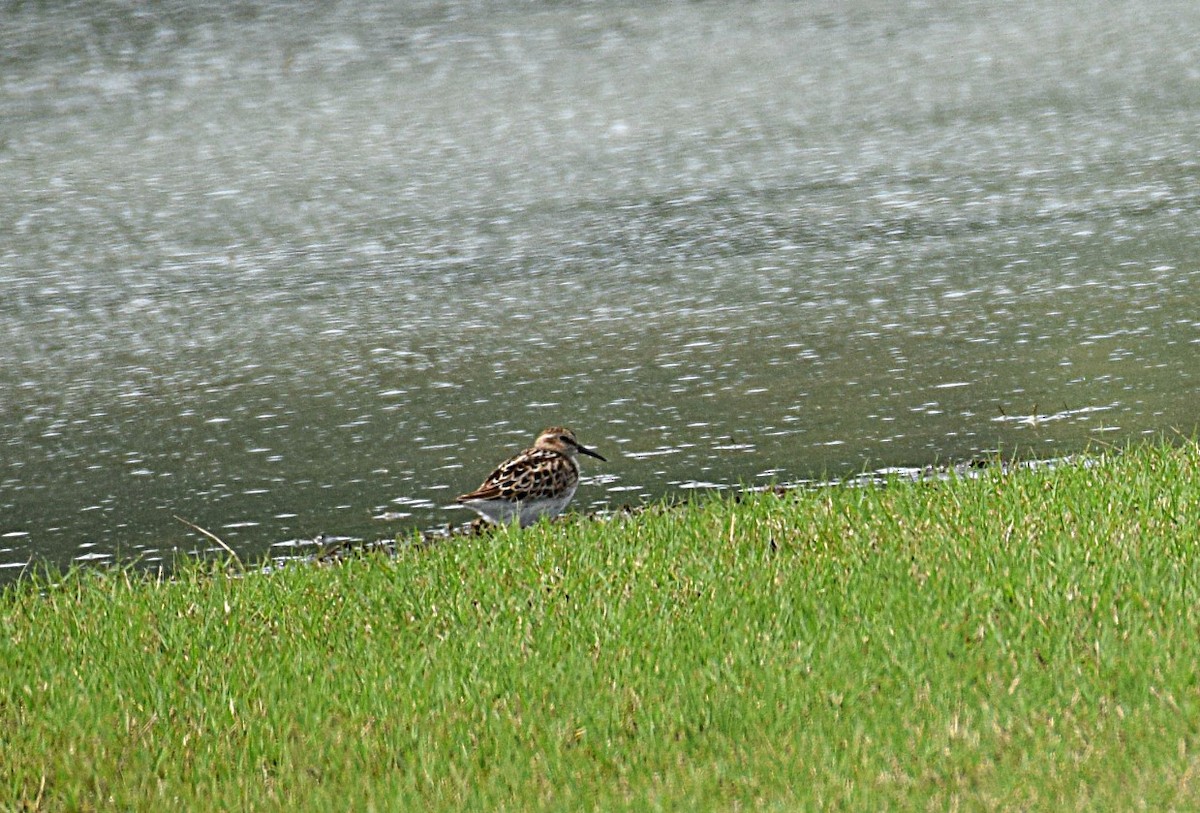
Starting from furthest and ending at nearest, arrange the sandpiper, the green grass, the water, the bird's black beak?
the water
the bird's black beak
the sandpiper
the green grass

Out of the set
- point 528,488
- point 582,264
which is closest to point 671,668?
point 528,488

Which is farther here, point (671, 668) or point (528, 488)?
point (528, 488)

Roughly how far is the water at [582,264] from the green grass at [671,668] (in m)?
1.39

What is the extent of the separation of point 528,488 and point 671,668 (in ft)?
7.37

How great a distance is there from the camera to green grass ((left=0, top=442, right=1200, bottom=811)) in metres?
4.91

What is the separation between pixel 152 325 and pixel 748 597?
7.02m

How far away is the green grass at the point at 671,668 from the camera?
4914mm

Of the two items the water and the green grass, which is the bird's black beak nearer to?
the water

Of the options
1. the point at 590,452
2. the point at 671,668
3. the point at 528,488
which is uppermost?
the point at 671,668

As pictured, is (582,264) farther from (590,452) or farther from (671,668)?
(671,668)

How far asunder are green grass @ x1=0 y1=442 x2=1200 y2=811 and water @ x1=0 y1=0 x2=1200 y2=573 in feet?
4.56

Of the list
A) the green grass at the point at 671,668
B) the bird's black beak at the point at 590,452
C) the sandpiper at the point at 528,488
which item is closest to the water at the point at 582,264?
the bird's black beak at the point at 590,452

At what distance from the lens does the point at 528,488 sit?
785 centimetres

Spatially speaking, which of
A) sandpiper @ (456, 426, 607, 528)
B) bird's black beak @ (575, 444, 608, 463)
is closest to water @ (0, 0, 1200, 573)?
bird's black beak @ (575, 444, 608, 463)
